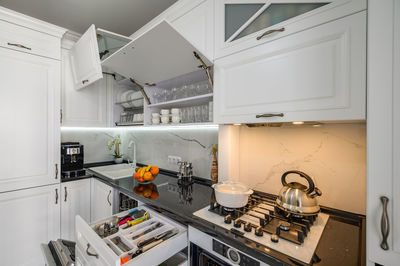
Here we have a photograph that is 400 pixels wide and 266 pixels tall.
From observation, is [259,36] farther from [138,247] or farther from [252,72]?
[138,247]

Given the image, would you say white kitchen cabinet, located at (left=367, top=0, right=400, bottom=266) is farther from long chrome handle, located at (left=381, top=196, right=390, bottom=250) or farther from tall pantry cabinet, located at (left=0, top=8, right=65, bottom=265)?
tall pantry cabinet, located at (left=0, top=8, right=65, bottom=265)

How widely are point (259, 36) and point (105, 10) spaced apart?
5.46 feet

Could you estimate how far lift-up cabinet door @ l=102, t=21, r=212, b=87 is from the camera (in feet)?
4.08

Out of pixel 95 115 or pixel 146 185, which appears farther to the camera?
pixel 95 115

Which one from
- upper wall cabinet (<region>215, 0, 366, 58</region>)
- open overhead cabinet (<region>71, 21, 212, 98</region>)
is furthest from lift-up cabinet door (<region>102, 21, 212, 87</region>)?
upper wall cabinet (<region>215, 0, 366, 58</region>)

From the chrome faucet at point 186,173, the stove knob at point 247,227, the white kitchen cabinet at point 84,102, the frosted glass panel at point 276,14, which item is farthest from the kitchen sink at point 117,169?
the frosted glass panel at point 276,14

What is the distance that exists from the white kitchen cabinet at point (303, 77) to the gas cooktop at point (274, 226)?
0.53 m

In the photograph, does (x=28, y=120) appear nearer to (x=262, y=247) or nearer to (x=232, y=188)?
(x=232, y=188)

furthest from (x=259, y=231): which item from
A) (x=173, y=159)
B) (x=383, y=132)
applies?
(x=173, y=159)

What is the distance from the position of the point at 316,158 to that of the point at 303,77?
556mm

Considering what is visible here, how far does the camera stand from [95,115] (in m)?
2.39

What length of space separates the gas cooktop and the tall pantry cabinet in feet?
5.97

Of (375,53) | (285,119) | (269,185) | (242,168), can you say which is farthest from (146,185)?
(375,53)

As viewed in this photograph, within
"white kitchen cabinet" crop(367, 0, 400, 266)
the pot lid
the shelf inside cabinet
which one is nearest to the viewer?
"white kitchen cabinet" crop(367, 0, 400, 266)
